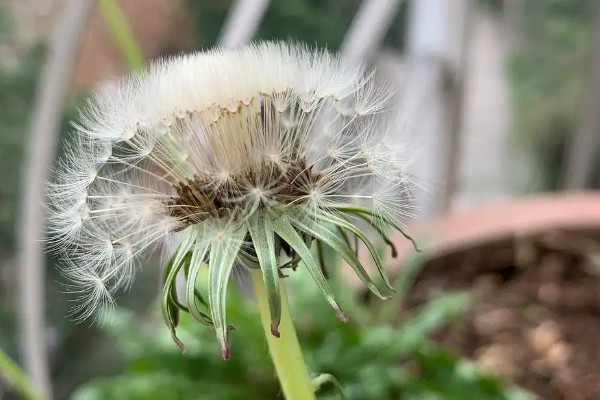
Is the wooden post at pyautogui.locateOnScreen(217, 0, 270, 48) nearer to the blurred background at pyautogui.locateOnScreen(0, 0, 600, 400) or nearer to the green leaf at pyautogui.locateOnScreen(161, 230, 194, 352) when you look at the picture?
the blurred background at pyautogui.locateOnScreen(0, 0, 600, 400)

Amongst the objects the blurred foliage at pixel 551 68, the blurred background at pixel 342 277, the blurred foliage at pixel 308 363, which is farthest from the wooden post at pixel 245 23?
the blurred foliage at pixel 551 68

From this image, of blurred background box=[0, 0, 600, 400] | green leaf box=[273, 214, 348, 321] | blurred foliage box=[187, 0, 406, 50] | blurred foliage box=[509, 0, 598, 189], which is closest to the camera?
green leaf box=[273, 214, 348, 321]

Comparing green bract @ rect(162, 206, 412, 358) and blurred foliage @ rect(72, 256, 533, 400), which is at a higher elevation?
green bract @ rect(162, 206, 412, 358)

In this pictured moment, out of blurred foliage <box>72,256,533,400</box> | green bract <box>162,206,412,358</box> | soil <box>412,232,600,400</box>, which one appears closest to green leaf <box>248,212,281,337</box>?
green bract <box>162,206,412,358</box>

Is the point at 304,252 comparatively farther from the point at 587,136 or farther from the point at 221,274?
the point at 587,136

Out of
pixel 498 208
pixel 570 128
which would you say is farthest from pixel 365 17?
pixel 570 128

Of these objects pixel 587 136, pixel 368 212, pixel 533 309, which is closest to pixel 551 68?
pixel 587 136

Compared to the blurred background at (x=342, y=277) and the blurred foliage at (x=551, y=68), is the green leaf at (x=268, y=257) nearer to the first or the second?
the blurred background at (x=342, y=277)
